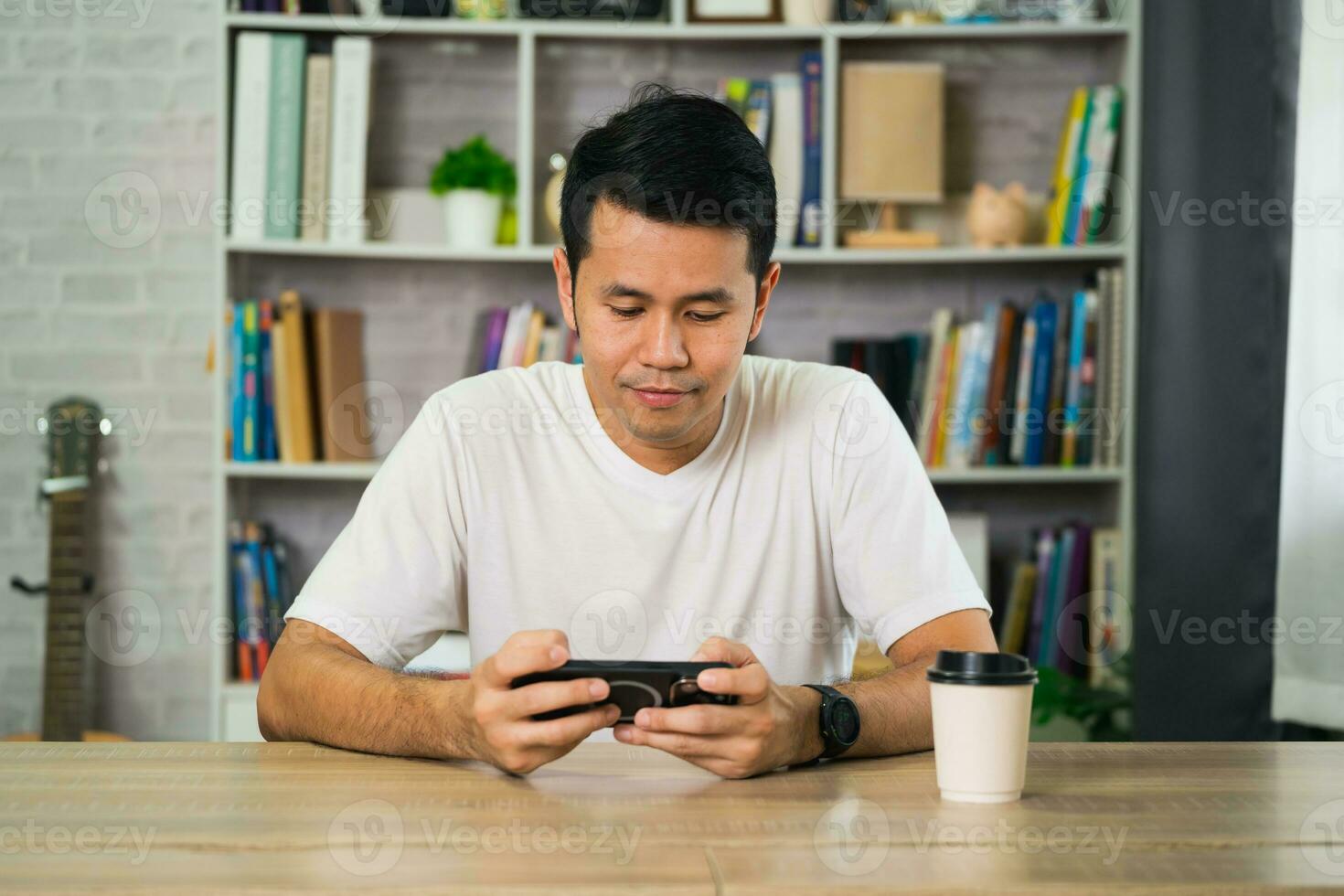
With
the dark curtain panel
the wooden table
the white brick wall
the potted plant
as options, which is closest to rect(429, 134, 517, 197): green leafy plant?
the potted plant

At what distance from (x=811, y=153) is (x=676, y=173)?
1576 mm

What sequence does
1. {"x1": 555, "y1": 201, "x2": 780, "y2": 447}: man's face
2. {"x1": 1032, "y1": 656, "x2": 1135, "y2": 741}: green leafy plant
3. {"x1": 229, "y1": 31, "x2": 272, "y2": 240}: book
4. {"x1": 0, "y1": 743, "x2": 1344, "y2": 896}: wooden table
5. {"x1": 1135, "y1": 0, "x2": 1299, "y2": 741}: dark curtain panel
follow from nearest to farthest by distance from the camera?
{"x1": 0, "y1": 743, "x2": 1344, "y2": 896}: wooden table < {"x1": 555, "y1": 201, "x2": 780, "y2": 447}: man's face < {"x1": 1135, "y1": 0, "x2": 1299, "y2": 741}: dark curtain panel < {"x1": 1032, "y1": 656, "x2": 1135, "y2": 741}: green leafy plant < {"x1": 229, "y1": 31, "x2": 272, "y2": 240}: book

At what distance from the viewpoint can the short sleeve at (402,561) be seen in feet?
4.60

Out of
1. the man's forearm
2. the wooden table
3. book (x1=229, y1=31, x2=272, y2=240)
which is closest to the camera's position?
the wooden table

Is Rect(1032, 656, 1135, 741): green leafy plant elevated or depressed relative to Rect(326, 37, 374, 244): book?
depressed

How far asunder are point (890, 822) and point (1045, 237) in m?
2.35

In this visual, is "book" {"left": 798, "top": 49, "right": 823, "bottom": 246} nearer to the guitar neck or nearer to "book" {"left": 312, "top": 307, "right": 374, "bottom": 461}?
"book" {"left": 312, "top": 307, "right": 374, "bottom": 461}

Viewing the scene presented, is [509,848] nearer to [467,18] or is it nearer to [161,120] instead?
[467,18]

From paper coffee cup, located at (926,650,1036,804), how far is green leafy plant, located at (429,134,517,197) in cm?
210

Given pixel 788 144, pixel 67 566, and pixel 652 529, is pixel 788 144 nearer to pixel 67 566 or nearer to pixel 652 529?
pixel 652 529

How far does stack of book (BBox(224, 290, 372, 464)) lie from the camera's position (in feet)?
9.29

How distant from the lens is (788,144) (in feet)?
9.57

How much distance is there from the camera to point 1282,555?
84.2 inches

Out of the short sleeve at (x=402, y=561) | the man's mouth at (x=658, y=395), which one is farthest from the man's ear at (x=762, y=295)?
the short sleeve at (x=402, y=561)
